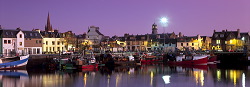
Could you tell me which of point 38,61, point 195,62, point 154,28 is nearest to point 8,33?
point 38,61

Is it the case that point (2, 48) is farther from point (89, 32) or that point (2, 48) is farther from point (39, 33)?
point (89, 32)

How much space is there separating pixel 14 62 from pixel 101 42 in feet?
209

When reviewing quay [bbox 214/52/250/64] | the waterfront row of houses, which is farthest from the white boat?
quay [bbox 214/52/250/64]

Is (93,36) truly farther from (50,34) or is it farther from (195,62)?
(195,62)

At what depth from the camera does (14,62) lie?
62906 millimetres

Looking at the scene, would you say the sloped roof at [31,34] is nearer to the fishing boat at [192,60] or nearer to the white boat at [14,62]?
the white boat at [14,62]

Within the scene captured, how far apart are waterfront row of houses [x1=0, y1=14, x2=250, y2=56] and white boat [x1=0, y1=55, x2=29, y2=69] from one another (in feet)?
51.4

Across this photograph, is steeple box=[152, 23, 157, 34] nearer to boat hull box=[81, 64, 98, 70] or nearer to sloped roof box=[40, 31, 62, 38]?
sloped roof box=[40, 31, 62, 38]

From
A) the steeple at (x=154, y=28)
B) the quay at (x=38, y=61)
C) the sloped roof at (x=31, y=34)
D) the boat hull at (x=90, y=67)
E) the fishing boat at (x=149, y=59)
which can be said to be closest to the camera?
the boat hull at (x=90, y=67)

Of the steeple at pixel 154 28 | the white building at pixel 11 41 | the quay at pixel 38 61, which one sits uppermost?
the steeple at pixel 154 28

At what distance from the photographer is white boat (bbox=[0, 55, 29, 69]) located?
204 ft

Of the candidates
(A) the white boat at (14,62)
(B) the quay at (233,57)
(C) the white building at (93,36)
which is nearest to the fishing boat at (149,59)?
(B) the quay at (233,57)

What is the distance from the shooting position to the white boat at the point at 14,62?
62094 mm

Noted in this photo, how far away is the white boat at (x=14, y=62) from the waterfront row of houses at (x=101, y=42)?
15.7m
